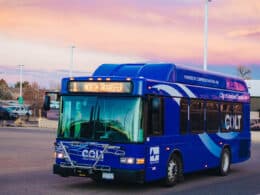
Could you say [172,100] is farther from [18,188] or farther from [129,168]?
[18,188]

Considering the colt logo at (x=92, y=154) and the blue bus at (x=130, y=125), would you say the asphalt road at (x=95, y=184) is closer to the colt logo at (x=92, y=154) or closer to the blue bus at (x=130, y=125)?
the blue bus at (x=130, y=125)

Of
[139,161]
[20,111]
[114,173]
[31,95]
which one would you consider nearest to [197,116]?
[139,161]

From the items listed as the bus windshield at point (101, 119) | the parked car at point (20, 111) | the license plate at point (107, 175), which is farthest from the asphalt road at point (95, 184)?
the parked car at point (20, 111)

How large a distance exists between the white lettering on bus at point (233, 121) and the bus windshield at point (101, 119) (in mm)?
5604

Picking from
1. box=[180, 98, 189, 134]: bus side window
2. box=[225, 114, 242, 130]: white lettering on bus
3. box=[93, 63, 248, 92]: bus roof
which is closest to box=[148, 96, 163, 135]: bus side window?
box=[93, 63, 248, 92]: bus roof

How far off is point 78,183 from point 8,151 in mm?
10329

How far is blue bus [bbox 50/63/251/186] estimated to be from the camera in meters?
12.4

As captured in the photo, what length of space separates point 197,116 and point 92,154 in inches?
152

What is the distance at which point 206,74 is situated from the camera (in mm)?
16156

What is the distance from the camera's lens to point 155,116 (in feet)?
42.2

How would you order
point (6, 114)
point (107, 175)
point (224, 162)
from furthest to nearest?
point (6, 114), point (224, 162), point (107, 175)

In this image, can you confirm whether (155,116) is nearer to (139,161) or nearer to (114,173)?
(139,161)

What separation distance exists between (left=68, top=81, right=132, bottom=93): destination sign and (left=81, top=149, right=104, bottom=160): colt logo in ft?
4.48

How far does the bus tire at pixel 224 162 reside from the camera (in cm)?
1694
